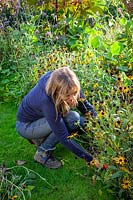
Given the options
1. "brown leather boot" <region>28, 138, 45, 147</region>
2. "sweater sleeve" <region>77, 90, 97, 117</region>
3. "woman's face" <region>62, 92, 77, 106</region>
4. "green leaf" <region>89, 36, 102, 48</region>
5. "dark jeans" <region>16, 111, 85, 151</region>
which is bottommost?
"brown leather boot" <region>28, 138, 45, 147</region>

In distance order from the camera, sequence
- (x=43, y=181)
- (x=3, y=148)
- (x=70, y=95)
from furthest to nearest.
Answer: (x=3, y=148) < (x=43, y=181) < (x=70, y=95)

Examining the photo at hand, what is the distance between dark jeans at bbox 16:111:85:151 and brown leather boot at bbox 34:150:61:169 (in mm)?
63

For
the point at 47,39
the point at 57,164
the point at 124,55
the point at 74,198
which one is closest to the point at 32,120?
the point at 57,164

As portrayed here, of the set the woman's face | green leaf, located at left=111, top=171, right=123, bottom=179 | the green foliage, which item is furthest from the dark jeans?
green leaf, located at left=111, top=171, right=123, bottom=179

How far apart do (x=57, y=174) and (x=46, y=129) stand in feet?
1.40

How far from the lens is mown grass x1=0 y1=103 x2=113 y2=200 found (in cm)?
354

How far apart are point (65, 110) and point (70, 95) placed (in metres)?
0.17

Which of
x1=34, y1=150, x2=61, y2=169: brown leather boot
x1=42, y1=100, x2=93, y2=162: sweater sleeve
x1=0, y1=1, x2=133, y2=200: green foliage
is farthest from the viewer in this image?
x1=34, y1=150, x2=61, y2=169: brown leather boot

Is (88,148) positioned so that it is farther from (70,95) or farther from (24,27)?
(24,27)

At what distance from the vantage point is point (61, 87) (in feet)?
10.8

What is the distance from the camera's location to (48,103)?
3434 mm

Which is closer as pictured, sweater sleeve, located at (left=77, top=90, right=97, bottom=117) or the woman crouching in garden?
the woman crouching in garden

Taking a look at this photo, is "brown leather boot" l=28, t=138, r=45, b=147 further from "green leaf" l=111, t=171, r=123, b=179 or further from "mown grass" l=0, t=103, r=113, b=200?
"green leaf" l=111, t=171, r=123, b=179

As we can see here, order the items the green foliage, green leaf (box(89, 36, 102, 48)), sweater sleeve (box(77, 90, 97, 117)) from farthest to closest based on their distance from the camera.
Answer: green leaf (box(89, 36, 102, 48)) → sweater sleeve (box(77, 90, 97, 117)) → the green foliage
